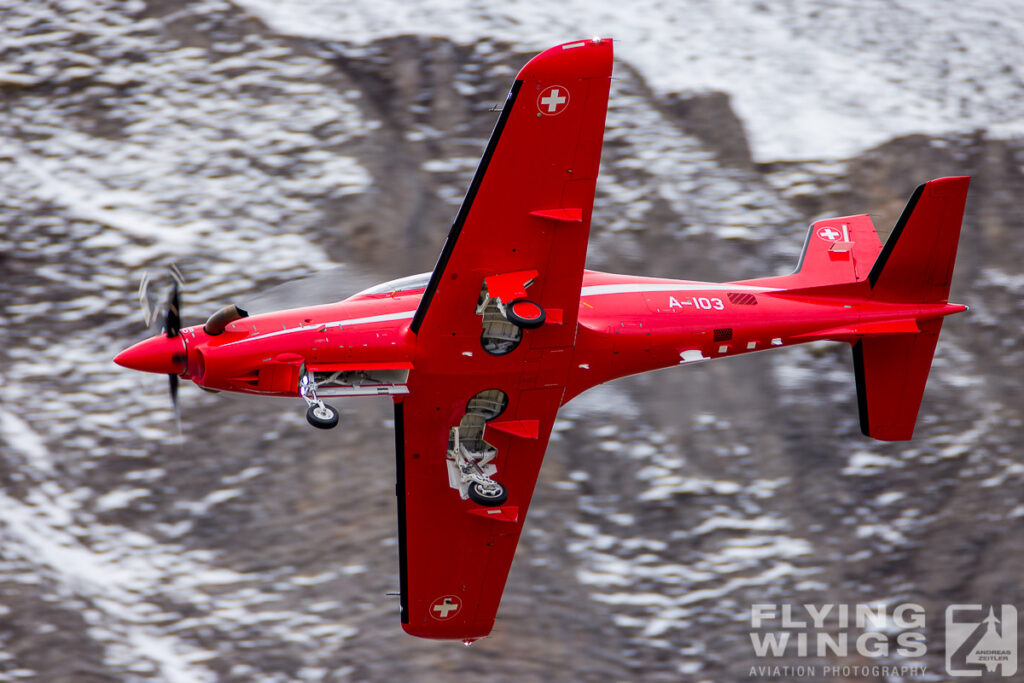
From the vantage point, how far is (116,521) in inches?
1148

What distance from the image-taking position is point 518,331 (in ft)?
62.5

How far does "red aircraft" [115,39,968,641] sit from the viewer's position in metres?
17.9

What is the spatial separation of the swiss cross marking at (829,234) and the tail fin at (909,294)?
2.98 feet

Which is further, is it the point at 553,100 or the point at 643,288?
the point at 643,288

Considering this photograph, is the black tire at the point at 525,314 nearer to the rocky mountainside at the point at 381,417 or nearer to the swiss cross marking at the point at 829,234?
the swiss cross marking at the point at 829,234

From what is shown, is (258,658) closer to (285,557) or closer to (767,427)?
(285,557)

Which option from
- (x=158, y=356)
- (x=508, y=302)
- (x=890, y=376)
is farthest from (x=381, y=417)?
(x=890, y=376)

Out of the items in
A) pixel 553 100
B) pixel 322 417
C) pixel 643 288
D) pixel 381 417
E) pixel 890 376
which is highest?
pixel 553 100

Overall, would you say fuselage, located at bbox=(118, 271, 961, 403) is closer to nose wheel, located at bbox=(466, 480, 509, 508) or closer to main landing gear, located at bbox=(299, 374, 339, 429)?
main landing gear, located at bbox=(299, 374, 339, 429)

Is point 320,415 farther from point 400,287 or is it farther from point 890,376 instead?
point 890,376

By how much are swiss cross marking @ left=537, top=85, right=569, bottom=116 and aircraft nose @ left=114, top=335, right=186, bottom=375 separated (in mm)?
6229

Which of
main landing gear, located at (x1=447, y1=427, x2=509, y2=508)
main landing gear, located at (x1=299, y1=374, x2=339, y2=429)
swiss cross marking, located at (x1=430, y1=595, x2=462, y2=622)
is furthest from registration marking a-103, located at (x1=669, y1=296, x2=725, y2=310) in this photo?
swiss cross marking, located at (x1=430, y1=595, x2=462, y2=622)

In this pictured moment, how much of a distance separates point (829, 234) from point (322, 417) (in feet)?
32.9

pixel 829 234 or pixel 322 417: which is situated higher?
pixel 829 234
